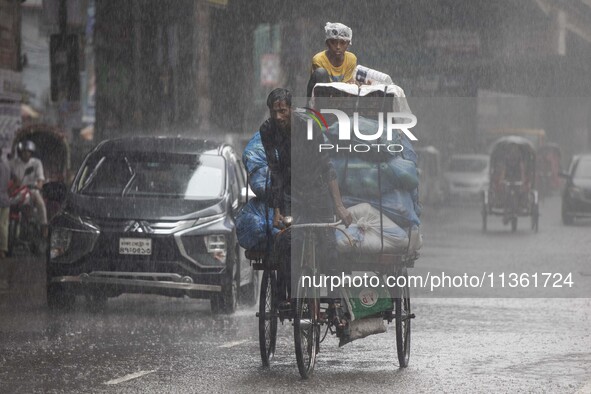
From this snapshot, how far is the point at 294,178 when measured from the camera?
9578 mm

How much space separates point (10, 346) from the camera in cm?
1080

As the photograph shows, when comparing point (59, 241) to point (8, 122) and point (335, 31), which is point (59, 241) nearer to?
point (335, 31)

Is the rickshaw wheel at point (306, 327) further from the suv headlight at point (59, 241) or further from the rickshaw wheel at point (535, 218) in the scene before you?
the rickshaw wheel at point (535, 218)

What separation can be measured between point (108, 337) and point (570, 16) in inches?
1168

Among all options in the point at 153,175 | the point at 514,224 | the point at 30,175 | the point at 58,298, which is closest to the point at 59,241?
the point at 58,298

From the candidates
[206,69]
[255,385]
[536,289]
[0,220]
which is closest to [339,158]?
[255,385]

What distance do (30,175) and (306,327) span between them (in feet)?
45.6

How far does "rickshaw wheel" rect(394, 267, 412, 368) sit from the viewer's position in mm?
9719

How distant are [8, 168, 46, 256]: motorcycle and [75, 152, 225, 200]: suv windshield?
7686 millimetres

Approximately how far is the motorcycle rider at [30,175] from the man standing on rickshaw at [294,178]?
42.4ft

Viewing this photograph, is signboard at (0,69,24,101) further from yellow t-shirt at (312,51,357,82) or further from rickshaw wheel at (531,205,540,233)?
yellow t-shirt at (312,51,357,82)

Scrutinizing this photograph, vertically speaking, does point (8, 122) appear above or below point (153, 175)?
above

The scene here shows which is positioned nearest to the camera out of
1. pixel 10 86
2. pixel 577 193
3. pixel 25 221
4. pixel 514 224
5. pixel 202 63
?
pixel 25 221

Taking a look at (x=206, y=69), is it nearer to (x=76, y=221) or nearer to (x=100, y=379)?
(x=76, y=221)
